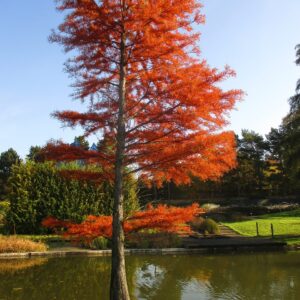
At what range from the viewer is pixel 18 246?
18016 millimetres

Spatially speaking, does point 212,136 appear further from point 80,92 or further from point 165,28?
point 80,92

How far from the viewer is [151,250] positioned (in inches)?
742

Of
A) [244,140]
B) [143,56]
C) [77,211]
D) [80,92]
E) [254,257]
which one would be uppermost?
[244,140]

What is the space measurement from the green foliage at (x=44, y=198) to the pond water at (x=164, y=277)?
694cm

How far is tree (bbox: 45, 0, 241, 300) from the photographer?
8.78m

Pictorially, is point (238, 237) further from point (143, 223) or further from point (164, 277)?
point (143, 223)

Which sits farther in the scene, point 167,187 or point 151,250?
point 167,187

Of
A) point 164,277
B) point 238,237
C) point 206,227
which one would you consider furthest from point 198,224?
point 164,277

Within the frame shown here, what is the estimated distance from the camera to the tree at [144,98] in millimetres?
8781

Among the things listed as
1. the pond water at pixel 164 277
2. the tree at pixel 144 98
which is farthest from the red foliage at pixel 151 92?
the pond water at pixel 164 277

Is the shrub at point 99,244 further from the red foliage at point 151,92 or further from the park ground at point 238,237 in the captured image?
the red foliage at point 151,92

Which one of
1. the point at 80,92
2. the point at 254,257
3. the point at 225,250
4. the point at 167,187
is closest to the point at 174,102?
the point at 80,92

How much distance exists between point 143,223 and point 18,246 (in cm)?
1103

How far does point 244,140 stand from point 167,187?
15.3m
